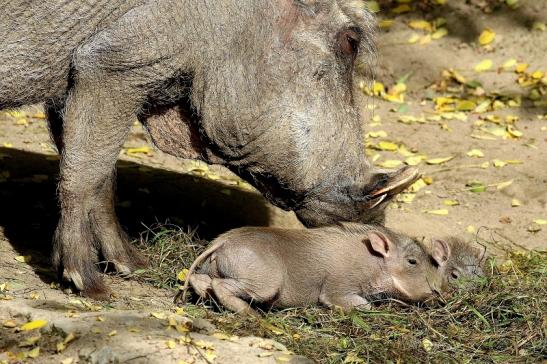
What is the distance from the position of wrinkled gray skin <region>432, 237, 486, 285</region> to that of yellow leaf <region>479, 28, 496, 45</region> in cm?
431

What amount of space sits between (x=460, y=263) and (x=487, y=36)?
177 inches

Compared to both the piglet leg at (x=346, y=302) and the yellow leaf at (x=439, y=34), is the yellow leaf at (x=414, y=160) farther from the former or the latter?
the piglet leg at (x=346, y=302)

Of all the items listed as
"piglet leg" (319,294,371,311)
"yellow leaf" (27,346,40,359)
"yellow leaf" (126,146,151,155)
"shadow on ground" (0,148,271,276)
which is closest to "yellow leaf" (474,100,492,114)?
"shadow on ground" (0,148,271,276)

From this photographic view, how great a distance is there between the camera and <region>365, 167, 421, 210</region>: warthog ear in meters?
5.30

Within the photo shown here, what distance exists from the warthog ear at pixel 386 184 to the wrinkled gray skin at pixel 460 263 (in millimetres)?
361

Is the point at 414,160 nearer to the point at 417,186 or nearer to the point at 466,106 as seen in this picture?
the point at 417,186

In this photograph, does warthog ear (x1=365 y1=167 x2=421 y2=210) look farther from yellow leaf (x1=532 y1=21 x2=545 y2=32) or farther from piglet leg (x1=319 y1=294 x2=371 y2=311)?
yellow leaf (x1=532 y1=21 x2=545 y2=32)

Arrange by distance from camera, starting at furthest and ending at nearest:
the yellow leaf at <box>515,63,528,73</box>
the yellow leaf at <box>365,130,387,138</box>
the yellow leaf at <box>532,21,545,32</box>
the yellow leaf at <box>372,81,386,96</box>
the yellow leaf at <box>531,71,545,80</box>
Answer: the yellow leaf at <box>532,21,545,32</box>
the yellow leaf at <box>372,81,386,96</box>
the yellow leaf at <box>515,63,528,73</box>
the yellow leaf at <box>531,71,545,80</box>
the yellow leaf at <box>365,130,387,138</box>

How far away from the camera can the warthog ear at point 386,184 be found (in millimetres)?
5297

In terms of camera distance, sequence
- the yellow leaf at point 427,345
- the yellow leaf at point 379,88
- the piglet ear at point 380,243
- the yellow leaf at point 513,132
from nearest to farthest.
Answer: the yellow leaf at point 427,345
the piglet ear at point 380,243
the yellow leaf at point 513,132
the yellow leaf at point 379,88

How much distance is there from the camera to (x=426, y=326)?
15.5ft

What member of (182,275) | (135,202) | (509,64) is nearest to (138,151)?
(135,202)

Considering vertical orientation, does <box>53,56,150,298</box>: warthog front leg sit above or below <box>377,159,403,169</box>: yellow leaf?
above

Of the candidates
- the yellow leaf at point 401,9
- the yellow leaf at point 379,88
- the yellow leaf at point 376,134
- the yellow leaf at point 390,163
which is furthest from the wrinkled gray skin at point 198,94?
the yellow leaf at point 401,9
